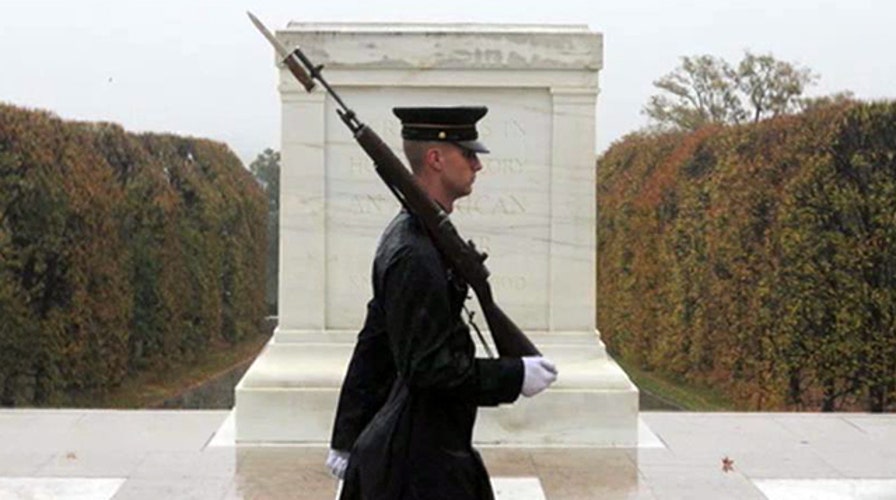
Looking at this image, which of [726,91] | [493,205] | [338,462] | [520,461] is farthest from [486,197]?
[726,91]

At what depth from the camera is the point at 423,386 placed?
281cm

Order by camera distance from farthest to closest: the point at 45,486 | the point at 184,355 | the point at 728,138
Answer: the point at 184,355
the point at 728,138
the point at 45,486

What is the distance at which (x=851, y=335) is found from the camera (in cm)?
923

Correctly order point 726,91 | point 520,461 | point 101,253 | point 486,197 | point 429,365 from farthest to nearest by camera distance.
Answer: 1. point 726,91
2. point 101,253
3. point 486,197
4. point 520,461
5. point 429,365

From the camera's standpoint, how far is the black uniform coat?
9.21 feet

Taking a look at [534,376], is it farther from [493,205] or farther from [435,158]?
[493,205]

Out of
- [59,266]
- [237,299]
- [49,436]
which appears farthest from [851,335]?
[237,299]

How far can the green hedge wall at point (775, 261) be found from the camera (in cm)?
922

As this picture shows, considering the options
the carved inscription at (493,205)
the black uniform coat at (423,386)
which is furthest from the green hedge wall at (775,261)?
the black uniform coat at (423,386)

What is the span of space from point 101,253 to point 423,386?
9.23 m

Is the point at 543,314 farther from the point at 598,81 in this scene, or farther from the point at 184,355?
the point at 184,355

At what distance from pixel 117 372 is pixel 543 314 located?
242 inches

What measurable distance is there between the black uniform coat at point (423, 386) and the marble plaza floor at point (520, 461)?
2.70m

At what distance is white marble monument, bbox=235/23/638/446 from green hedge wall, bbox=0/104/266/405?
4.38 m
